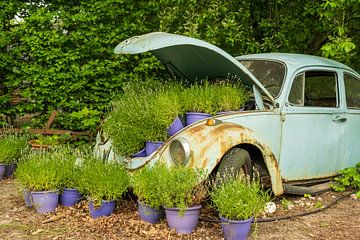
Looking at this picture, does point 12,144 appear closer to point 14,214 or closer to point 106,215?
point 14,214

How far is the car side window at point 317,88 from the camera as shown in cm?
539

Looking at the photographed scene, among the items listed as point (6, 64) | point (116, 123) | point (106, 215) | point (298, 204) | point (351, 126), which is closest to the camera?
point (106, 215)

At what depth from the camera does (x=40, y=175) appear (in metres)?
4.49

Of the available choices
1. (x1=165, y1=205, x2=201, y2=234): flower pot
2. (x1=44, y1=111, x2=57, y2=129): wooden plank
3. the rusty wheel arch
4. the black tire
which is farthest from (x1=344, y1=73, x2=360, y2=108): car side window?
(x1=44, y1=111, x2=57, y2=129): wooden plank

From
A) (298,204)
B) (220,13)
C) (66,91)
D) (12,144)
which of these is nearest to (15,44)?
(66,91)

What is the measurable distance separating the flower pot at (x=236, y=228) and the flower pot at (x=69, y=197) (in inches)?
67.4

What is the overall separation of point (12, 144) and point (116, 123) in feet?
6.92

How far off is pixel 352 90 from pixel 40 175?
4.23 m

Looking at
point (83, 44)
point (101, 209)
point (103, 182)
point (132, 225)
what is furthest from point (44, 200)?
point (83, 44)

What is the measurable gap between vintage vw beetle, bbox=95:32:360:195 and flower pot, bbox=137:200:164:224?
0.48 meters

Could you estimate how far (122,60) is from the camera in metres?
7.97

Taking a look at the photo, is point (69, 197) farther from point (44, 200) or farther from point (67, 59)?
point (67, 59)

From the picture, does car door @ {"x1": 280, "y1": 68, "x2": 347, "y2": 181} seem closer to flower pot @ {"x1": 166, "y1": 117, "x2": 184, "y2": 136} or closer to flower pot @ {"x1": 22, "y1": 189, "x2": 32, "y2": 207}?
flower pot @ {"x1": 166, "y1": 117, "x2": 184, "y2": 136}

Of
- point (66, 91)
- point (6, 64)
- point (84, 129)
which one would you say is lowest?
point (84, 129)
